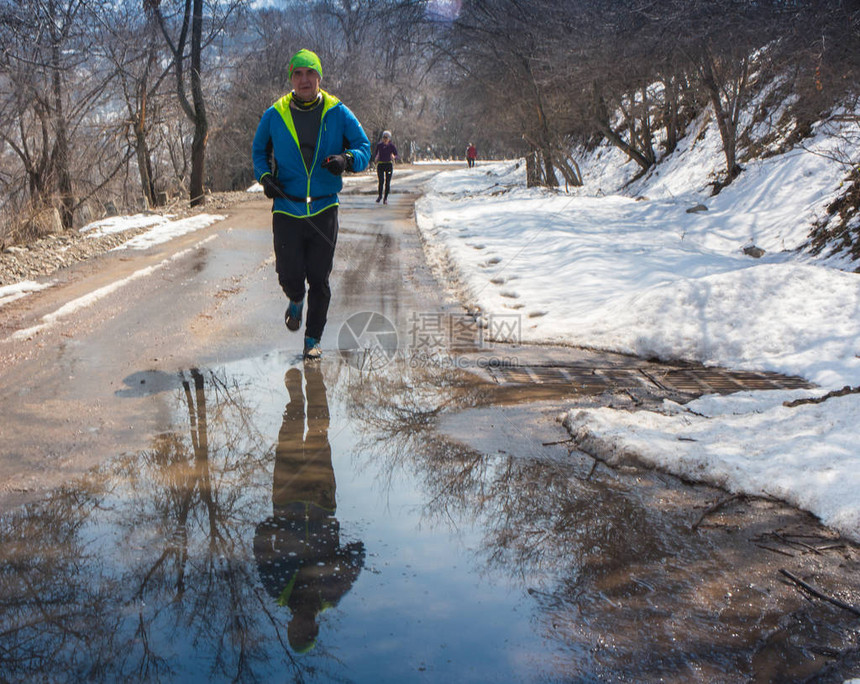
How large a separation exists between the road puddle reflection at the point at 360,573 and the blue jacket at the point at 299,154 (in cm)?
189

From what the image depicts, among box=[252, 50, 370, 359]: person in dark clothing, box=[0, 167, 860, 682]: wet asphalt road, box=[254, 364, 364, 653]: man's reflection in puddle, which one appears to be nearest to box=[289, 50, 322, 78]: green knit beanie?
box=[252, 50, 370, 359]: person in dark clothing

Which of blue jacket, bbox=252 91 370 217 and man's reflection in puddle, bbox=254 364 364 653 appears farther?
blue jacket, bbox=252 91 370 217

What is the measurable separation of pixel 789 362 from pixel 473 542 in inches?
141

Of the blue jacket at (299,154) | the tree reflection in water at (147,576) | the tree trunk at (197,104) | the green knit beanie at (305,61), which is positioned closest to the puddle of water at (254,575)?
the tree reflection in water at (147,576)

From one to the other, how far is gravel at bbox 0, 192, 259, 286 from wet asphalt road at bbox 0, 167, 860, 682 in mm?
3544

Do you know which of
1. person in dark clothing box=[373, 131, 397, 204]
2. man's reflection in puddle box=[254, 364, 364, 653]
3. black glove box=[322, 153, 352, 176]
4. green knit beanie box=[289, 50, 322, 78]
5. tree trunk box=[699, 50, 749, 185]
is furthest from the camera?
person in dark clothing box=[373, 131, 397, 204]

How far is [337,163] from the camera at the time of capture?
5.16 m

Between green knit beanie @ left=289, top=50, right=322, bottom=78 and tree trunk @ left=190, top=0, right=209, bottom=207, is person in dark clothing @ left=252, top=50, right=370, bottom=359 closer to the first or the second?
green knit beanie @ left=289, top=50, right=322, bottom=78

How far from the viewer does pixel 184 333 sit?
20.1 ft

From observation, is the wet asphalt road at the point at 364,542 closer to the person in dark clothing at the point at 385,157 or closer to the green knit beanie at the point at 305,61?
the green knit beanie at the point at 305,61

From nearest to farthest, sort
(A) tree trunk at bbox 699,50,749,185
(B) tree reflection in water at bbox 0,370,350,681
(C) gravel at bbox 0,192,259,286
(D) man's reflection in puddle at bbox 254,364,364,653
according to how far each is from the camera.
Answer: (B) tree reflection in water at bbox 0,370,350,681, (D) man's reflection in puddle at bbox 254,364,364,653, (C) gravel at bbox 0,192,259,286, (A) tree trunk at bbox 699,50,749,185

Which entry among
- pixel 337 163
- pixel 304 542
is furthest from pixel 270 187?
pixel 304 542

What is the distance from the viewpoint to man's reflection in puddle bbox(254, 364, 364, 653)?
262 cm

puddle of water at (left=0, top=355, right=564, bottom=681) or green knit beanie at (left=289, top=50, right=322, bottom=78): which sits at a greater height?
green knit beanie at (left=289, top=50, right=322, bottom=78)
